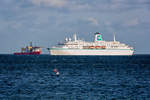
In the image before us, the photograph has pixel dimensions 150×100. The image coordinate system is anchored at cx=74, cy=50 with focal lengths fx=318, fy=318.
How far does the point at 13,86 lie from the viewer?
32.5 metres

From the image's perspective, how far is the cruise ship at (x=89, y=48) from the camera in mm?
163500

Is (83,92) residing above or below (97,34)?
below

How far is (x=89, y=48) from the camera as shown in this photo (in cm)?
16662

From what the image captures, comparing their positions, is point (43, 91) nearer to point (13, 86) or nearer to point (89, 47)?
point (13, 86)

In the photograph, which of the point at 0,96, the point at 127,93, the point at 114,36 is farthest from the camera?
the point at 114,36

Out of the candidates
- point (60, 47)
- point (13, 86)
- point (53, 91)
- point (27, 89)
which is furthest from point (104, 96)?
point (60, 47)

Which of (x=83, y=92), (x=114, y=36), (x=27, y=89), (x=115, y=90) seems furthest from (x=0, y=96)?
(x=114, y=36)

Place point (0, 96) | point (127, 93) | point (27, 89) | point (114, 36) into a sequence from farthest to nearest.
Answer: point (114, 36)
point (27, 89)
point (127, 93)
point (0, 96)

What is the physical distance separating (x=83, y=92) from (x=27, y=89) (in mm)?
5612

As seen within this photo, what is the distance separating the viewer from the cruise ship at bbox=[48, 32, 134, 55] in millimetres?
163500

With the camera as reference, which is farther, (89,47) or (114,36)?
(114,36)

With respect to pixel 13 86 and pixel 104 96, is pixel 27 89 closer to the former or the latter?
pixel 13 86

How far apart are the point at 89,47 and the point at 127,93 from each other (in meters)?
138

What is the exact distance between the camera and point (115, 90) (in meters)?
30.1
